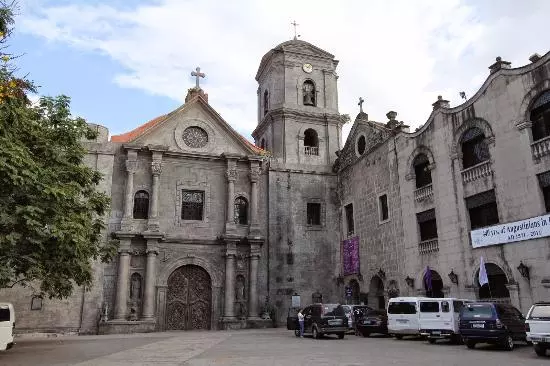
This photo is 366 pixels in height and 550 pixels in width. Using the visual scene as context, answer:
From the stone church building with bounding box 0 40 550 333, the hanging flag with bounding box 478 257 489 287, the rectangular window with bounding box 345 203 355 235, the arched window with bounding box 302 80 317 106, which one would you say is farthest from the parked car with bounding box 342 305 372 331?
the arched window with bounding box 302 80 317 106

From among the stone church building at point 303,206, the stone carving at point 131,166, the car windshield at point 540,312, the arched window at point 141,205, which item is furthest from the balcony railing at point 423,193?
the stone carving at point 131,166

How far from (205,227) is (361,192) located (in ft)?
30.1

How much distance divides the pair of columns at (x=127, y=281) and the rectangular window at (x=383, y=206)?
479 inches

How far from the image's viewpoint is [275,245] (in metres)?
28.0

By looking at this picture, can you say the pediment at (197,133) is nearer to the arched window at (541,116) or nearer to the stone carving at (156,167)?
the stone carving at (156,167)

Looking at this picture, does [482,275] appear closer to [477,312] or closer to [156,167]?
[477,312]

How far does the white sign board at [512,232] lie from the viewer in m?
16.0

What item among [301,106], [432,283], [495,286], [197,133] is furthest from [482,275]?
[197,133]

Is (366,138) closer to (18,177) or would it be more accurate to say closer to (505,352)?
(505,352)

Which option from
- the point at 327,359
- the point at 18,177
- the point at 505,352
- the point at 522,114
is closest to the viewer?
the point at 18,177

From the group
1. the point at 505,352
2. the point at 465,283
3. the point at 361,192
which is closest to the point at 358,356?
the point at 505,352

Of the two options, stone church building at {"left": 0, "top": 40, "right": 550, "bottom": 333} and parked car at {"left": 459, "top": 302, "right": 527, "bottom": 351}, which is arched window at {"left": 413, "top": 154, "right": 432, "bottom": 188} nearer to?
stone church building at {"left": 0, "top": 40, "right": 550, "bottom": 333}

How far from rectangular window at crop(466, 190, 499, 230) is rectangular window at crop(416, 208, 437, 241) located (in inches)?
85.4

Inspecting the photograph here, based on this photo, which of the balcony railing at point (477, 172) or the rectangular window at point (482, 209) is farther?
the balcony railing at point (477, 172)
